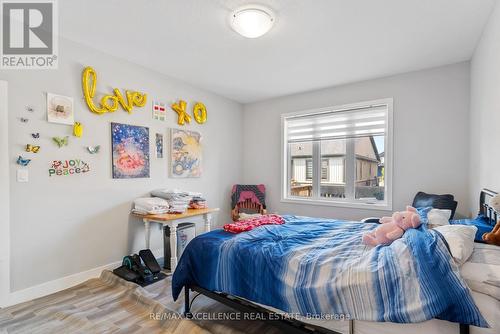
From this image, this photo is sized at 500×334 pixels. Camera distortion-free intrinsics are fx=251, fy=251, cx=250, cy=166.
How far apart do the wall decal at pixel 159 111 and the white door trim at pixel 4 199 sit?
4.55 ft

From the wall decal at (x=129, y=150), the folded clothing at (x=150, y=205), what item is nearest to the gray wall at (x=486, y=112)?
the folded clothing at (x=150, y=205)

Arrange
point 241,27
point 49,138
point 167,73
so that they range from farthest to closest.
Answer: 1. point 167,73
2. point 49,138
3. point 241,27

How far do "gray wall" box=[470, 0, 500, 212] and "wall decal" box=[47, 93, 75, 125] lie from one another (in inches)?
144

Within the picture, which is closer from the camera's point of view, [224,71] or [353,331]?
[353,331]

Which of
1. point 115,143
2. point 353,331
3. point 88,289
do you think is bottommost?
point 88,289

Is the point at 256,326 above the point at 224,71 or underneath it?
underneath

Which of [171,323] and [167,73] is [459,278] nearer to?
[171,323]

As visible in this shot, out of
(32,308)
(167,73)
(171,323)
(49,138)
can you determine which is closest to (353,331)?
(171,323)

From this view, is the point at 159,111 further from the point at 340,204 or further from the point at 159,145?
the point at 340,204

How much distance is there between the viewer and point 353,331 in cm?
139

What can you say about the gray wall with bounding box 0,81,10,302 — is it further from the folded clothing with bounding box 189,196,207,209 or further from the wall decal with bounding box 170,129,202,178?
the folded clothing with bounding box 189,196,207,209

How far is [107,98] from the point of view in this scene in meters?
2.72

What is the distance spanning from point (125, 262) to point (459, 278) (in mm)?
2850

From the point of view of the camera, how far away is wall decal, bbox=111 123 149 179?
282 cm
